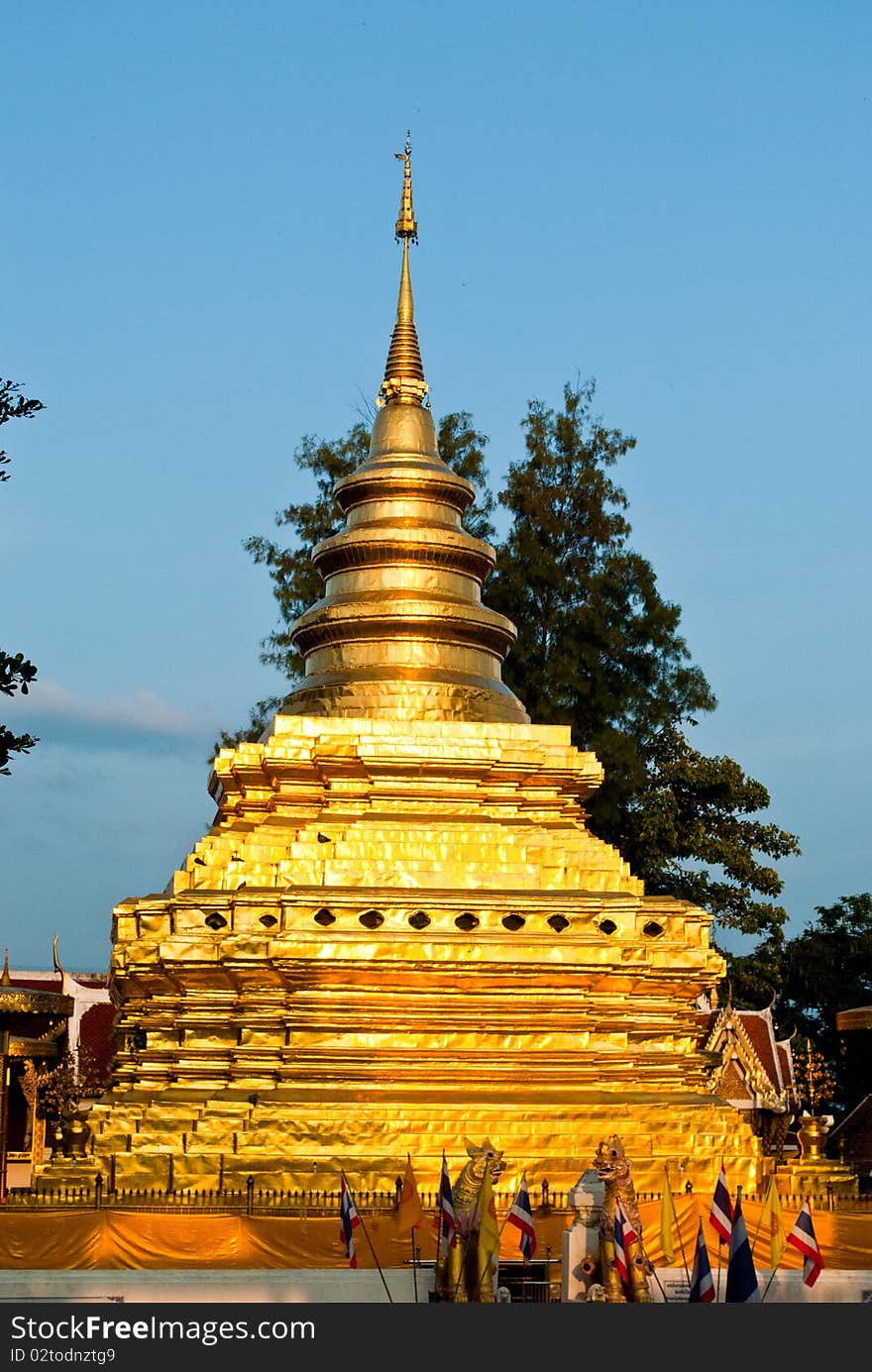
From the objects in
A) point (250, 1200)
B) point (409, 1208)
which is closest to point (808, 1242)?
point (409, 1208)

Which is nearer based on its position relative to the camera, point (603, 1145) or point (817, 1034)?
point (603, 1145)

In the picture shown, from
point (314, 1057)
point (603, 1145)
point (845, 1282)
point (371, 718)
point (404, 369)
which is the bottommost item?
point (845, 1282)

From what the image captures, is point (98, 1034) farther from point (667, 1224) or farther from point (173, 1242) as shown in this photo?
point (667, 1224)

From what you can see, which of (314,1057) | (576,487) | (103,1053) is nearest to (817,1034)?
(576,487)

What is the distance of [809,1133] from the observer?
19.1m

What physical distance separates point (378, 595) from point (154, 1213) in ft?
30.9

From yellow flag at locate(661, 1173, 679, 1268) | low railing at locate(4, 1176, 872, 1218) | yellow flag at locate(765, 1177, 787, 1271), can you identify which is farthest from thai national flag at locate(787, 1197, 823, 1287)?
low railing at locate(4, 1176, 872, 1218)

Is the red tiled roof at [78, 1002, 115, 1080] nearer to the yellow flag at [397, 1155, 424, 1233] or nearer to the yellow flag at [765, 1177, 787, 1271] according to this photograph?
the yellow flag at [397, 1155, 424, 1233]

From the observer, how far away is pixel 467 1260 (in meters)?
11.7

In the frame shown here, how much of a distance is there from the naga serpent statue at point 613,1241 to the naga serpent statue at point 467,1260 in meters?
0.69

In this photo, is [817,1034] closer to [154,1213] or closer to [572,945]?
[572,945]

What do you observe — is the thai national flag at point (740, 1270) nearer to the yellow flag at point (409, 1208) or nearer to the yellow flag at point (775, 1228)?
the yellow flag at point (775, 1228)

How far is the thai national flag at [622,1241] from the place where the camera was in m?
11.2

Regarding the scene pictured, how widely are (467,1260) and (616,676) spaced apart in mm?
17880
